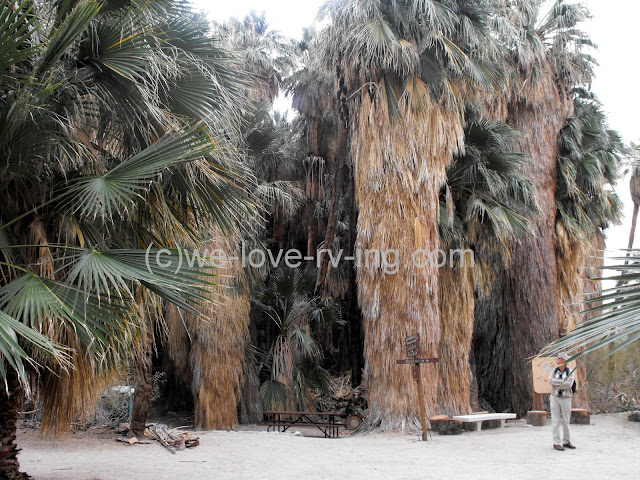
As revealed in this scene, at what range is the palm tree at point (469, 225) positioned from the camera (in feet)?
43.6

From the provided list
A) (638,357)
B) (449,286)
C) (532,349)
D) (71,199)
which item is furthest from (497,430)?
(71,199)

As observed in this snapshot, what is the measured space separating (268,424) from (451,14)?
10644mm

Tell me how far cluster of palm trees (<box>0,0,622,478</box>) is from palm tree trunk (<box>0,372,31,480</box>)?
0.08 ft

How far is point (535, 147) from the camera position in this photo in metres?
16.8

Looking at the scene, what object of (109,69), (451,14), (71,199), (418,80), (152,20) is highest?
(451,14)

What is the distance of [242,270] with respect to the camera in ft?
50.2

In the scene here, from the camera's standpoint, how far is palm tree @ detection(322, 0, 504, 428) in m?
12.3

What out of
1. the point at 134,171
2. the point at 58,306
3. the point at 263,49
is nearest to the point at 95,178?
the point at 134,171

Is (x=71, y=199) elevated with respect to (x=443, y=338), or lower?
elevated

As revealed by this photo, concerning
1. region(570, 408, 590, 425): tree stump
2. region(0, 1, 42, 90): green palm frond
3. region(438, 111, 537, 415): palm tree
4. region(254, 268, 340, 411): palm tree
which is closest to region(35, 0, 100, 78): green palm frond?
region(0, 1, 42, 90): green palm frond

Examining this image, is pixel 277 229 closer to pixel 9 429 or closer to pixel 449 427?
pixel 449 427

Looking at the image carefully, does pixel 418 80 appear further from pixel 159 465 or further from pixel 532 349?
pixel 159 465

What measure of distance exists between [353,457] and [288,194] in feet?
29.4

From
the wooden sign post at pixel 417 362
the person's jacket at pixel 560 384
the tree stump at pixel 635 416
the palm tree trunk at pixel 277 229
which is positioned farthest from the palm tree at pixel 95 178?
the palm tree trunk at pixel 277 229
